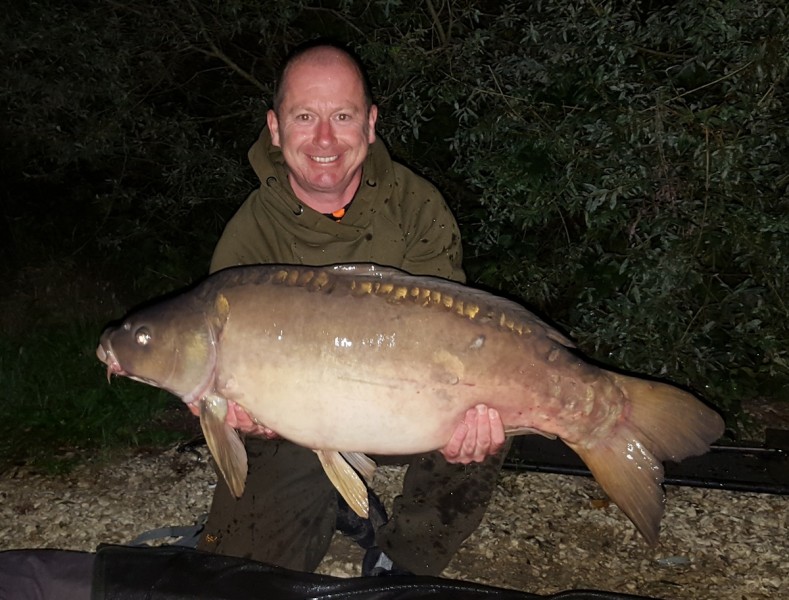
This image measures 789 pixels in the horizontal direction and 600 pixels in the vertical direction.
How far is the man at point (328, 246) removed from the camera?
190 centimetres

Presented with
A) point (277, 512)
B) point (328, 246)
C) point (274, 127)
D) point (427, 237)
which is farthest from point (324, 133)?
point (277, 512)

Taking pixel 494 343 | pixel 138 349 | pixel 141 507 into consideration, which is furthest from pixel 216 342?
pixel 141 507

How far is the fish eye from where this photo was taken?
5.88ft

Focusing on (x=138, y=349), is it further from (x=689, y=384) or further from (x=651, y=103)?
(x=689, y=384)

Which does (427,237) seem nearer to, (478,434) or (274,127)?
(274,127)

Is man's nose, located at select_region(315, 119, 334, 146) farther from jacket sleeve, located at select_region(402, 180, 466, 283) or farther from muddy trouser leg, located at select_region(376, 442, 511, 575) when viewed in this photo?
muddy trouser leg, located at select_region(376, 442, 511, 575)

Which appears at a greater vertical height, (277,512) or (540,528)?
(277,512)

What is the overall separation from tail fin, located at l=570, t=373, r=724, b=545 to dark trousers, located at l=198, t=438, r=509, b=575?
31 centimetres

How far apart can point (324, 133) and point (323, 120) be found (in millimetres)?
38

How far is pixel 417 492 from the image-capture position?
195 cm

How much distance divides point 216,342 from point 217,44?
275 cm

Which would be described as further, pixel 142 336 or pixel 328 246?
pixel 328 246

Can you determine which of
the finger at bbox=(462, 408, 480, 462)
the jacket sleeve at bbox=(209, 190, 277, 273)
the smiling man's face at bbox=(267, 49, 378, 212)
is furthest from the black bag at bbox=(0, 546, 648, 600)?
the smiling man's face at bbox=(267, 49, 378, 212)

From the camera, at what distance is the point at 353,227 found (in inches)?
78.6
